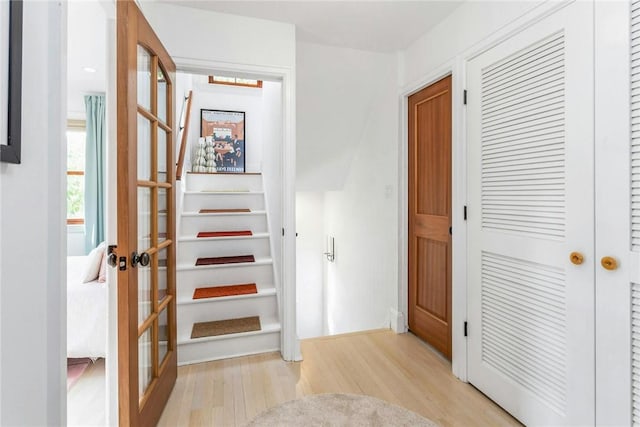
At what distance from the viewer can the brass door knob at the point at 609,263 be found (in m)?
1.24

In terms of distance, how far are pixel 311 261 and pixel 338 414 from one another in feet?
11.2

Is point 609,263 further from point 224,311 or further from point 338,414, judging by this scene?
point 224,311

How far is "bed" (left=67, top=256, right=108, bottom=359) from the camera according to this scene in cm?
220

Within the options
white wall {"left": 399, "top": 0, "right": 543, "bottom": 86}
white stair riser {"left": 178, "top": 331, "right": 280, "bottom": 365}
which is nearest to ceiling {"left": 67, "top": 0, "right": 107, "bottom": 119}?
white stair riser {"left": 178, "top": 331, "right": 280, "bottom": 365}

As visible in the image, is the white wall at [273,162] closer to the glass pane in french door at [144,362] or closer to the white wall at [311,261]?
the glass pane in french door at [144,362]

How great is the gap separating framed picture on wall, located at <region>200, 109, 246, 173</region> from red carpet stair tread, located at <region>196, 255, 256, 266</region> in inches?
70.0

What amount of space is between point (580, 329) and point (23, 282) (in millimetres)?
1995

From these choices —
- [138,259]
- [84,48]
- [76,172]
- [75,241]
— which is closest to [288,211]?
[138,259]

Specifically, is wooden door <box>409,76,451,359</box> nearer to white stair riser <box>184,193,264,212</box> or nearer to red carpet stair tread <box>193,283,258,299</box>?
red carpet stair tread <box>193,283,258,299</box>

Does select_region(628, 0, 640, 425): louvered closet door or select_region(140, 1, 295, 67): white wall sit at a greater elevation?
select_region(140, 1, 295, 67): white wall

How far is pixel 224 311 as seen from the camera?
2553mm

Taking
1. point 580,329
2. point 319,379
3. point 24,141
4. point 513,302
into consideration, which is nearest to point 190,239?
point 319,379

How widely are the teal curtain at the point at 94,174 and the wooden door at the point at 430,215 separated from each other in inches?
156

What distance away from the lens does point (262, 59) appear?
227cm
